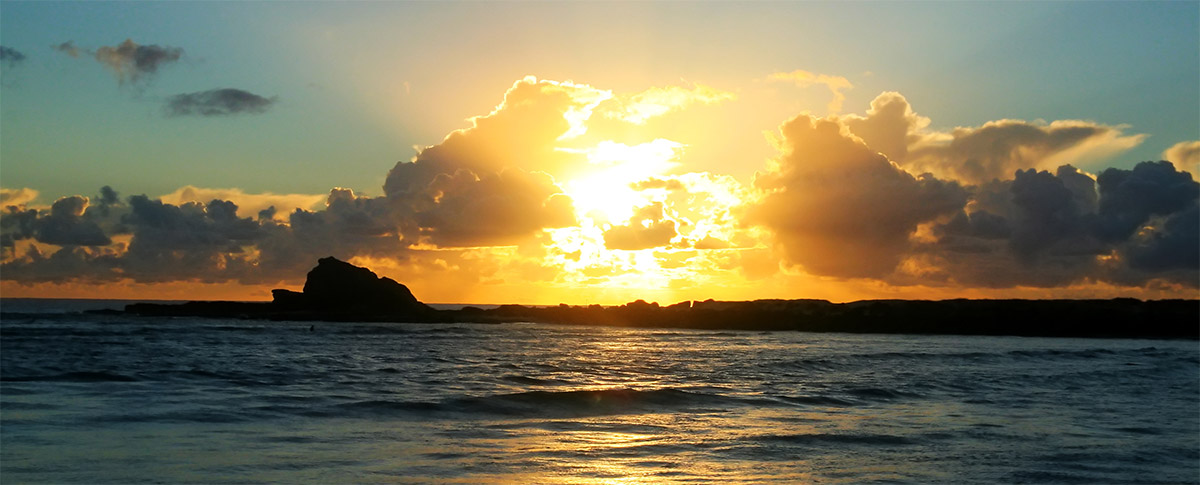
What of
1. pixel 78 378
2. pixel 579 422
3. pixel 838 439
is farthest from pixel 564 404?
pixel 78 378

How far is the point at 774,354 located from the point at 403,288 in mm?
89293

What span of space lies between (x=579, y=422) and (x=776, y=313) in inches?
3001

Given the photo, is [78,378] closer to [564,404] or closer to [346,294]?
[564,404]

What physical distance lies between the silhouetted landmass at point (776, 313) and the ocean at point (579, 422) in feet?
149

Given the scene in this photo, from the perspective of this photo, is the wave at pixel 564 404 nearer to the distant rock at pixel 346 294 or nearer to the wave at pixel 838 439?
the wave at pixel 838 439

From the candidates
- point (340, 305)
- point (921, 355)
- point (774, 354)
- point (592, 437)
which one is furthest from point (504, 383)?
point (340, 305)

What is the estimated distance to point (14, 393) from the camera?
19234 mm

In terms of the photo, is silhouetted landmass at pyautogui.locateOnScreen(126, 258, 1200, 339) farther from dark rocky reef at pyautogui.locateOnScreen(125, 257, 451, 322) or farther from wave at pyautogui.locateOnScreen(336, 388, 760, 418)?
wave at pyautogui.locateOnScreen(336, 388, 760, 418)

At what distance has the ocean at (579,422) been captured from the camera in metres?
11.9

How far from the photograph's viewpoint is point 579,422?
1723cm

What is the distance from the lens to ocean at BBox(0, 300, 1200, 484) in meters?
11.9

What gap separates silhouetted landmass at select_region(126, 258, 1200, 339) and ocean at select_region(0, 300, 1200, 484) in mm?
45506

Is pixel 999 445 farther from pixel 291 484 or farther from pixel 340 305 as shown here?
pixel 340 305

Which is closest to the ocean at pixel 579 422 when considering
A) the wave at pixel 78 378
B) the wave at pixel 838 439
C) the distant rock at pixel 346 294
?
the wave at pixel 838 439
